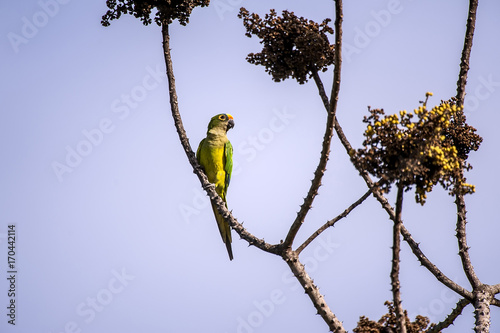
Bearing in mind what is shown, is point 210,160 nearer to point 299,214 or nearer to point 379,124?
point 299,214

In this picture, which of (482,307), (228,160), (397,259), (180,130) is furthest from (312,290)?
(228,160)

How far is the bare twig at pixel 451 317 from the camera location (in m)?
7.58

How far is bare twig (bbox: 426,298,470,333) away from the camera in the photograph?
7.58 m

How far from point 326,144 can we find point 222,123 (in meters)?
6.23

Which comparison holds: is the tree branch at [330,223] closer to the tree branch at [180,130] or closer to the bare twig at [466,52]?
the tree branch at [180,130]

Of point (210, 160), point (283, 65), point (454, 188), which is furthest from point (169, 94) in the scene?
point (454, 188)

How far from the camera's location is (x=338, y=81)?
5578mm

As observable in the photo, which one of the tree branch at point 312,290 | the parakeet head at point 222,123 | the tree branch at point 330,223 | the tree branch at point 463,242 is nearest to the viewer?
the tree branch at point 330,223

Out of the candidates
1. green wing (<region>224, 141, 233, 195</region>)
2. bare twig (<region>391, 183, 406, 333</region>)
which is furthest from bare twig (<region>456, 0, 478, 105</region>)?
green wing (<region>224, 141, 233, 195</region>)

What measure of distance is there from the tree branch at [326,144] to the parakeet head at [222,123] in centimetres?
527

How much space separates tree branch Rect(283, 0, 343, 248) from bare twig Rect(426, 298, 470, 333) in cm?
260

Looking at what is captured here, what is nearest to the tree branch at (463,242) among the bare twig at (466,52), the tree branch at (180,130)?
the bare twig at (466,52)

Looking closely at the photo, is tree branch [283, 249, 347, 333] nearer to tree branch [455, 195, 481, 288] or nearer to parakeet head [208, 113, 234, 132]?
tree branch [455, 195, 481, 288]

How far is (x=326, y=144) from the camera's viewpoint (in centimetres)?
599
